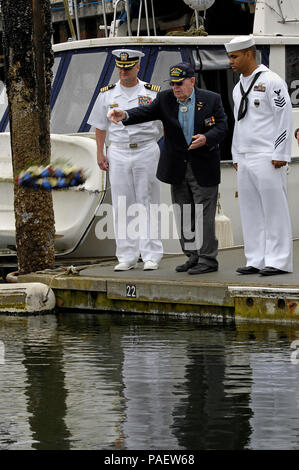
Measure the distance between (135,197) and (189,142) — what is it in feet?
3.07

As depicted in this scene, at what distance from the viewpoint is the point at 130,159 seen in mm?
11797

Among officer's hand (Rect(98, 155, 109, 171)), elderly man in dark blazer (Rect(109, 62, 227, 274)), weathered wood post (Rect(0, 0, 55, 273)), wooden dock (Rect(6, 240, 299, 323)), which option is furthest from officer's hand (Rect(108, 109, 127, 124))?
weathered wood post (Rect(0, 0, 55, 273))

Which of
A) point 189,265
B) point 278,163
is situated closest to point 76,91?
point 189,265

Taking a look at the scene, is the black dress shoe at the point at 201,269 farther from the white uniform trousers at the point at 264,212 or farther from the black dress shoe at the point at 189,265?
the white uniform trousers at the point at 264,212

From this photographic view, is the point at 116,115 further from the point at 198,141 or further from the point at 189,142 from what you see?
the point at 198,141

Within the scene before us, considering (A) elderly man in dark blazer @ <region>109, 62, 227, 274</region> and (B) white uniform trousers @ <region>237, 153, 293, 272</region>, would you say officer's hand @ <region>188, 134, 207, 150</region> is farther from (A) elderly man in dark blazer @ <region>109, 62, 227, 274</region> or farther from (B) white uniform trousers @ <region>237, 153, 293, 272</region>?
(B) white uniform trousers @ <region>237, 153, 293, 272</region>

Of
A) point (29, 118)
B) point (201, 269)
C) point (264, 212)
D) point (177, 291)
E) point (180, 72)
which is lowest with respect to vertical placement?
point (177, 291)

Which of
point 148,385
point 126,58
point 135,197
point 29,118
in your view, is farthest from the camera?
point 29,118

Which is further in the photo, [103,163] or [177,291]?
[103,163]

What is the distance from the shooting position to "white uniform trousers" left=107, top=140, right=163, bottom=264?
464 inches

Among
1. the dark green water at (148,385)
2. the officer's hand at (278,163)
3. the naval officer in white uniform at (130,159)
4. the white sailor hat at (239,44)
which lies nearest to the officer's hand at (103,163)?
the naval officer in white uniform at (130,159)

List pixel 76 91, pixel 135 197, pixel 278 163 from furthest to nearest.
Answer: pixel 76 91 → pixel 135 197 → pixel 278 163

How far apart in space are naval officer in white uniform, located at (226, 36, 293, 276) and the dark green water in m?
0.93

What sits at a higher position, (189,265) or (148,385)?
(189,265)
